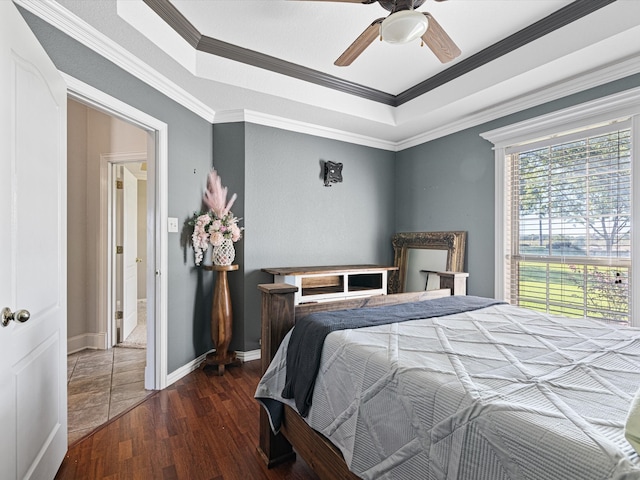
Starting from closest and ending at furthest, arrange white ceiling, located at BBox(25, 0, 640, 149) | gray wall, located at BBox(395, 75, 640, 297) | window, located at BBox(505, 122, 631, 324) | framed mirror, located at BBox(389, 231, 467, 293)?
1. white ceiling, located at BBox(25, 0, 640, 149)
2. window, located at BBox(505, 122, 631, 324)
3. gray wall, located at BBox(395, 75, 640, 297)
4. framed mirror, located at BBox(389, 231, 467, 293)

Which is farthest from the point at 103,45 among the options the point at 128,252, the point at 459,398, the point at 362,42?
the point at 459,398

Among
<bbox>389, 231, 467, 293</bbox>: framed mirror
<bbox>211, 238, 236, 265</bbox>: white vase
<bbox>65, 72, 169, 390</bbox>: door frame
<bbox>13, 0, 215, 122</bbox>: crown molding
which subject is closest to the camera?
<bbox>13, 0, 215, 122</bbox>: crown molding

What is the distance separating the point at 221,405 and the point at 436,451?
1.88 metres

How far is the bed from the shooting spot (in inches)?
28.1

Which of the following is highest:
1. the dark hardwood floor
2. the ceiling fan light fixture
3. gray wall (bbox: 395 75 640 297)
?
the ceiling fan light fixture

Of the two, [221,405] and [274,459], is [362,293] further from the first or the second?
[274,459]

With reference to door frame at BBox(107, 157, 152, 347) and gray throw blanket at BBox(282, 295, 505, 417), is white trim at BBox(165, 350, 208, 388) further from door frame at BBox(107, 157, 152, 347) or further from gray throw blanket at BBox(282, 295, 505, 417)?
gray throw blanket at BBox(282, 295, 505, 417)

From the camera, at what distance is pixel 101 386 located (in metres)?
2.59

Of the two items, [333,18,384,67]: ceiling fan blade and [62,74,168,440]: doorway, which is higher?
[333,18,384,67]: ceiling fan blade

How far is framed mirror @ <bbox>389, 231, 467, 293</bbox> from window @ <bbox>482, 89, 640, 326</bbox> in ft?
1.39

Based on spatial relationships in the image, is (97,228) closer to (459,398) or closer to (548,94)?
(459,398)

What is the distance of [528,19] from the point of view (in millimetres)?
2238

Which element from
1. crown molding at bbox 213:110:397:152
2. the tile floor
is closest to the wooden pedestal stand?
the tile floor

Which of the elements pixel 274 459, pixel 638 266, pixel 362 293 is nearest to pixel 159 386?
pixel 274 459
